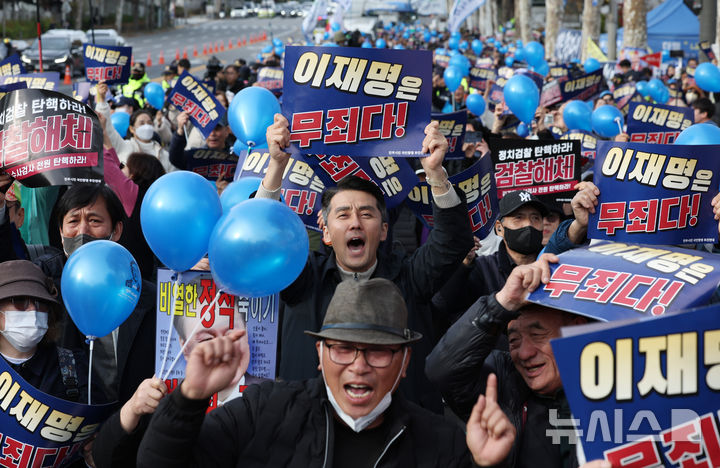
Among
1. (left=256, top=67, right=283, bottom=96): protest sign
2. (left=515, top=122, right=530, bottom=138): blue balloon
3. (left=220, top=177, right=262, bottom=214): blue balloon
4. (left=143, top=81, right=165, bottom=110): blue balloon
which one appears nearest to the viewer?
(left=220, top=177, right=262, bottom=214): blue balloon

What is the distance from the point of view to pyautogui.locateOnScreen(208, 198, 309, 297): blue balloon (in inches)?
136

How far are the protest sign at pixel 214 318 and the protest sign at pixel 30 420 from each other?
47 cm

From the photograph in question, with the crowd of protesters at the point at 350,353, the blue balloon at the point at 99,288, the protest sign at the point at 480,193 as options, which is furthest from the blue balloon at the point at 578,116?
the blue balloon at the point at 99,288

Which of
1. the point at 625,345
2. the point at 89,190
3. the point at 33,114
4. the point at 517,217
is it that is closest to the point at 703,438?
the point at 625,345

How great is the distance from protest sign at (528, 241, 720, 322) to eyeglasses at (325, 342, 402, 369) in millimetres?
563

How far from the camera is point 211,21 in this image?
78.4 metres

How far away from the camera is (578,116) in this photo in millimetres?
9695

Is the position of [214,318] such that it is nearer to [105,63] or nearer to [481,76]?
[105,63]

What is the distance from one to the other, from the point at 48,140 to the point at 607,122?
5640 millimetres

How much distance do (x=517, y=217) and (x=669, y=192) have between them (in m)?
1.07

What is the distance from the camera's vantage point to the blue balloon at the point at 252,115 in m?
6.07

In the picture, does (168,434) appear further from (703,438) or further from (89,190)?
(89,190)

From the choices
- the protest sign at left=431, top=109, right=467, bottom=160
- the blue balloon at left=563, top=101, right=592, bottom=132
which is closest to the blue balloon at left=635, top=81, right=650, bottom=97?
the blue balloon at left=563, top=101, right=592, bottom=132

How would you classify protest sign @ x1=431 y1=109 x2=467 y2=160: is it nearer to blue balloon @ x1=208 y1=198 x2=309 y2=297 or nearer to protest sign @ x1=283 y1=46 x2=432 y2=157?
→ protest sign @ x1=283 y1=46 x2=432 y2=157
